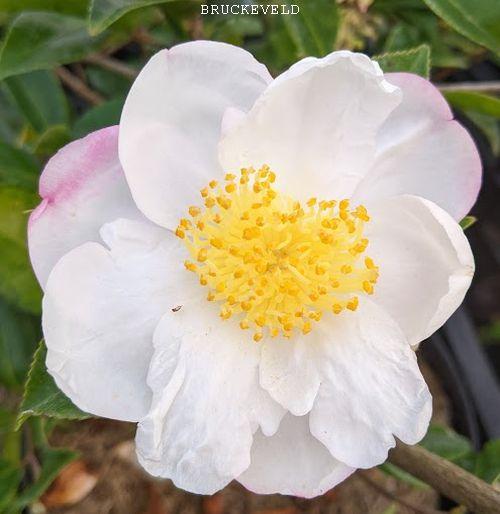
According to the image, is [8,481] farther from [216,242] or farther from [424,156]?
[424,156]

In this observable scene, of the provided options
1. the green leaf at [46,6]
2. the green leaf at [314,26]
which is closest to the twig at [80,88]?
the green leaf at [46,6]

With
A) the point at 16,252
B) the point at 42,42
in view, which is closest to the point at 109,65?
the point at 42,42

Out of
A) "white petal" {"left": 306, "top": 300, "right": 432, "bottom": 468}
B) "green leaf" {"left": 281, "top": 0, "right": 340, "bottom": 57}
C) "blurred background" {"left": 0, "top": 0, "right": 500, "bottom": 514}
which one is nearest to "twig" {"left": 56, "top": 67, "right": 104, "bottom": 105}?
"blurred background" {"left": 0, "top": 0, "right": 500, "bottom": 514}

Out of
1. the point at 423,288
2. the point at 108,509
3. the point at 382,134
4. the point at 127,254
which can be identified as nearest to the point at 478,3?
the point at 382,134

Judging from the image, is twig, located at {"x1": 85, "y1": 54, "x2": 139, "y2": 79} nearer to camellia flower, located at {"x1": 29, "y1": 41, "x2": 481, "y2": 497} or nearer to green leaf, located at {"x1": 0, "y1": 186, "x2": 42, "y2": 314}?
green leaf, located at {"x1": 0, "y1": 186, "x2": 42, "y2": 314}

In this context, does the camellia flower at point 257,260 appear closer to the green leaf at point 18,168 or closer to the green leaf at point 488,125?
the green leaf at point 18,168

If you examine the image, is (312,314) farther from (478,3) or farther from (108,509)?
(108,509)
